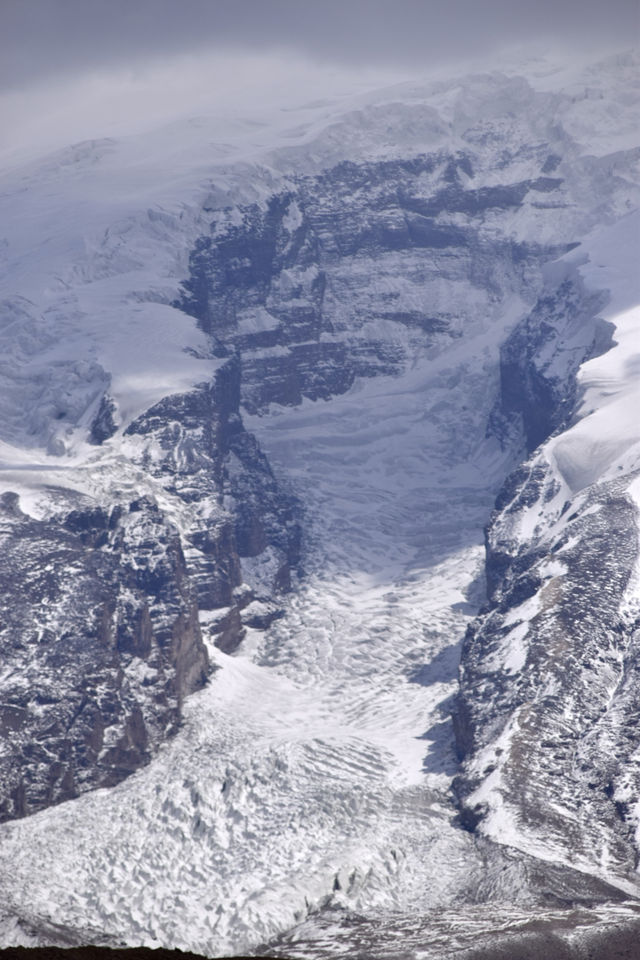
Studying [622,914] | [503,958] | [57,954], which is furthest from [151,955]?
[622,914]

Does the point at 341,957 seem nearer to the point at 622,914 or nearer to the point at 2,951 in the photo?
the point at 622,914

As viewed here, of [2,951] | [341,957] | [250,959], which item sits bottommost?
[341,957]

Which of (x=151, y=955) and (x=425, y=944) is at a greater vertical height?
(x=151, y=955)

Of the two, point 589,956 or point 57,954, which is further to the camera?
point 589,956

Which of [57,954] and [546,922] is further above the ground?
[57,954]

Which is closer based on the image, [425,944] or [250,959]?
[250,959]

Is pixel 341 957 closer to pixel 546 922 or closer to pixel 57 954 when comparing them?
pixel 546 922

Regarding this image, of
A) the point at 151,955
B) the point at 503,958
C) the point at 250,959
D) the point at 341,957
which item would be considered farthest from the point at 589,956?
the point at 151,955

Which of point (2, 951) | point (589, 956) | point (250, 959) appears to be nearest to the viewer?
point (2, 951)

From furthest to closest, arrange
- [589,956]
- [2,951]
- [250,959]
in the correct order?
1. [589,956]
2. [250,959]
3. [2,951]
